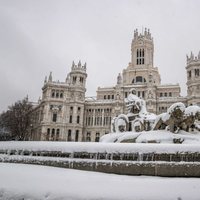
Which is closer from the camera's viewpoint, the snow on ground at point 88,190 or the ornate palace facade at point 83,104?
the snow on ground at point 88,190

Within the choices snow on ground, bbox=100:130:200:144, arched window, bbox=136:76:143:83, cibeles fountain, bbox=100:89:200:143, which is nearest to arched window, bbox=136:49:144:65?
arched window, bbox=136:76:143:83

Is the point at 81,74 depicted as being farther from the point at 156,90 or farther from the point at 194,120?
the point at 194,120

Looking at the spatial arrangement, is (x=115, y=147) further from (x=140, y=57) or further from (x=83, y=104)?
(x=140, y=57)

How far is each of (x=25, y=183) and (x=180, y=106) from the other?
1042 cm

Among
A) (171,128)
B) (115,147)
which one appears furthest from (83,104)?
(115,147)

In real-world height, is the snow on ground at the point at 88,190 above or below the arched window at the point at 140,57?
below

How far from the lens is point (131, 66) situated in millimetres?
87688

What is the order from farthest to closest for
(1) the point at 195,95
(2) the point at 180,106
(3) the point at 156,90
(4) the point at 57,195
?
(3) the point at 156,90, (1) the point at 195,95, (2) the point at 180,106, (4) the point at 57,195

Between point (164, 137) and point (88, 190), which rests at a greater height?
point (164, 137)

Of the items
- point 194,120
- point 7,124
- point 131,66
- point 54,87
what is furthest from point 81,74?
point 194,120

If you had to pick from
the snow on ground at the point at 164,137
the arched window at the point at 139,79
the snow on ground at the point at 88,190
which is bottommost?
the snow on ground at the point at 88,190

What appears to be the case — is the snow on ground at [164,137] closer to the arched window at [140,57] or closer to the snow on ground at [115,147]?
the snow on ground at [115,147]

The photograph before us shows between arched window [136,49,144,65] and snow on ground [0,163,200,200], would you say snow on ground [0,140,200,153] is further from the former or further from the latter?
arched window [136,49,144,65]

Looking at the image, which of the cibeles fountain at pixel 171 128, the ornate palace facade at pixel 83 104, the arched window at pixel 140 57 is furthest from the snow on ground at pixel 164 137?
the arched window at pixel 140 57
